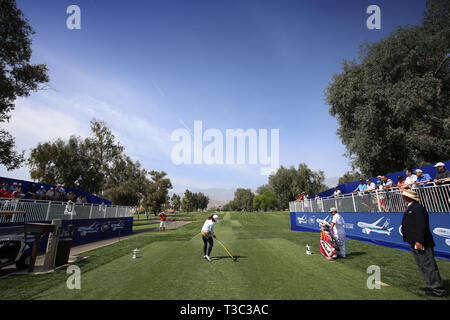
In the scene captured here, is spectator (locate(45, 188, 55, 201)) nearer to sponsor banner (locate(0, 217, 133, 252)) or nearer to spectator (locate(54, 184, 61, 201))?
spectator (locate(54, 184, 61, 201))

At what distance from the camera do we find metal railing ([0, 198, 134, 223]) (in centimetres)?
1011

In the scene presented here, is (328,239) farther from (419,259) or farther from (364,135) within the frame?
(364,135)

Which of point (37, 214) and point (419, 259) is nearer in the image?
point (419, 259)

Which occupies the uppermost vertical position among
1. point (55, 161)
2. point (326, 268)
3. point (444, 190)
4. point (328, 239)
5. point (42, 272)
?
point (55, 161)

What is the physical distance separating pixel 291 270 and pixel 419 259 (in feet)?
10.8

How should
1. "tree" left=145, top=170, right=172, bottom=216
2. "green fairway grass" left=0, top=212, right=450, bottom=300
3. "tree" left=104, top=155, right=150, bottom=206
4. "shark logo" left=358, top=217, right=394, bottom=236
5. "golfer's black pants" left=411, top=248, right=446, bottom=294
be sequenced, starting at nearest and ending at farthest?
"golfer's black pants" left=411, top=248, right=446, bottom=294 < "green fairway grass" left=0, top=212, right=450, bottom=300 < "shark logo" left=358, top=217, right=394, bottom=236 < "tree" left=104, top=155, right=150, bottom=206 < "tree" left=145, top=170, right=172, bottom=216

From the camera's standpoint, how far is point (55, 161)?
33875 millimetres

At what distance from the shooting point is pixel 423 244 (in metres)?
4.60

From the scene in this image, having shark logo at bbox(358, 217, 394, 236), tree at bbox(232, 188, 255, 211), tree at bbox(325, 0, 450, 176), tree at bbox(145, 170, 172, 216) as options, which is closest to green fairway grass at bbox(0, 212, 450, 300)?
shark logo at bbox(358, 217, 394, 236)

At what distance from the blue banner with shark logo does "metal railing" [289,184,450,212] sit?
269 mm

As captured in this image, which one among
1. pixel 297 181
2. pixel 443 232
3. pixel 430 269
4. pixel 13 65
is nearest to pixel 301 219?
pixel 443 232

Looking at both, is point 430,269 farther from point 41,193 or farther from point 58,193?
point 58,193
